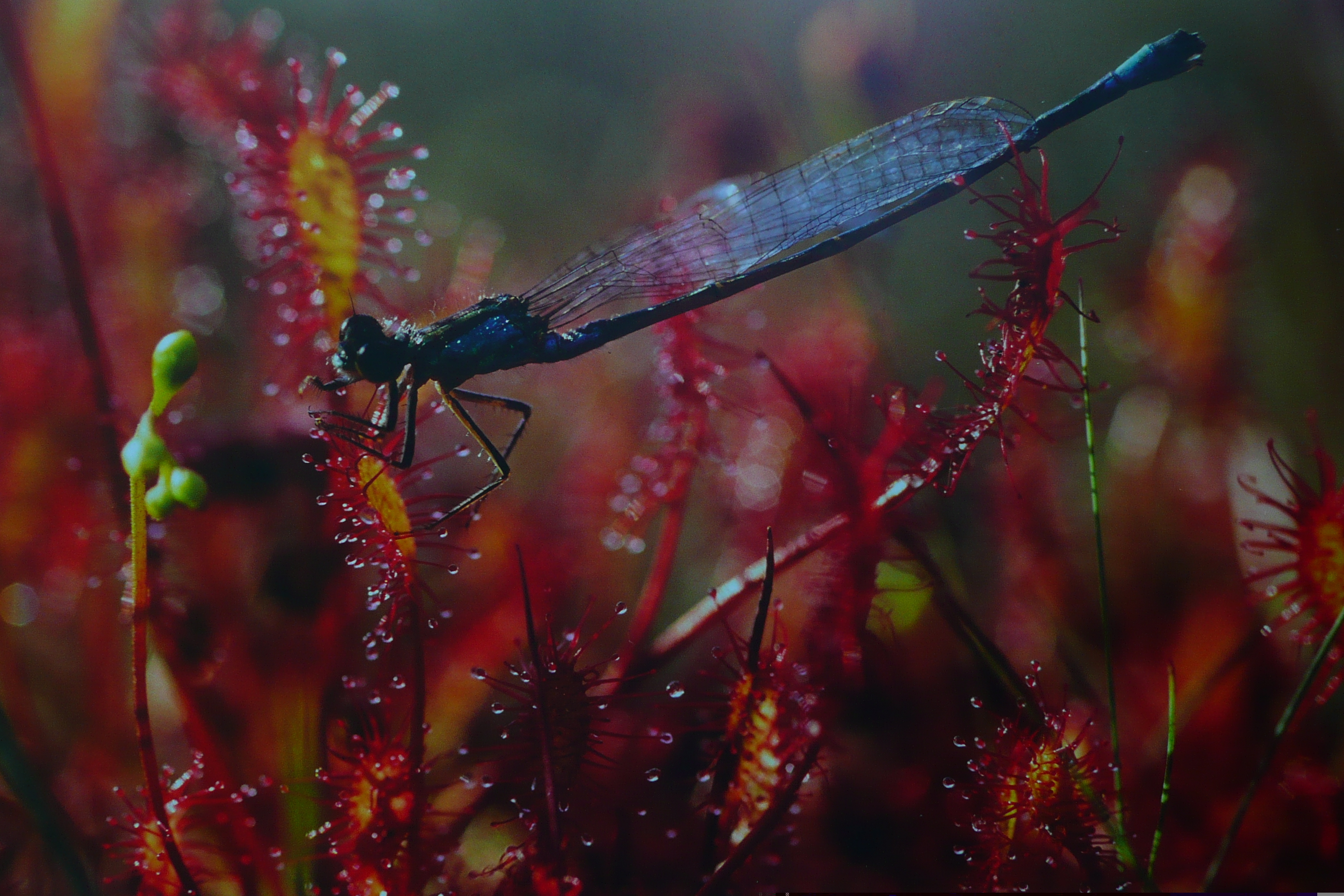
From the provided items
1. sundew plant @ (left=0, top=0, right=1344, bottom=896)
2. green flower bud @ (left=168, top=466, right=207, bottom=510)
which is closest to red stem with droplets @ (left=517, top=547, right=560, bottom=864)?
sundew plant @ (left=0, top=0, right=1344, bottom=896)

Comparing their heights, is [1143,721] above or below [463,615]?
below

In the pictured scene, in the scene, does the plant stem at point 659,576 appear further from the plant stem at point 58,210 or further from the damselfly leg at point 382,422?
the plant stem at point 58,210

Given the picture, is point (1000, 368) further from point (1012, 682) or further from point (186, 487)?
point (186, 487)

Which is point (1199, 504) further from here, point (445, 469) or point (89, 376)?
point (89, 376)

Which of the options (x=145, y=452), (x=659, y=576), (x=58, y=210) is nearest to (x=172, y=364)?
(x=145, y=452)

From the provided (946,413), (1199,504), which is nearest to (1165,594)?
(1199,504)

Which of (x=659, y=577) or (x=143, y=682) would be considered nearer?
(x=143, y=682)
